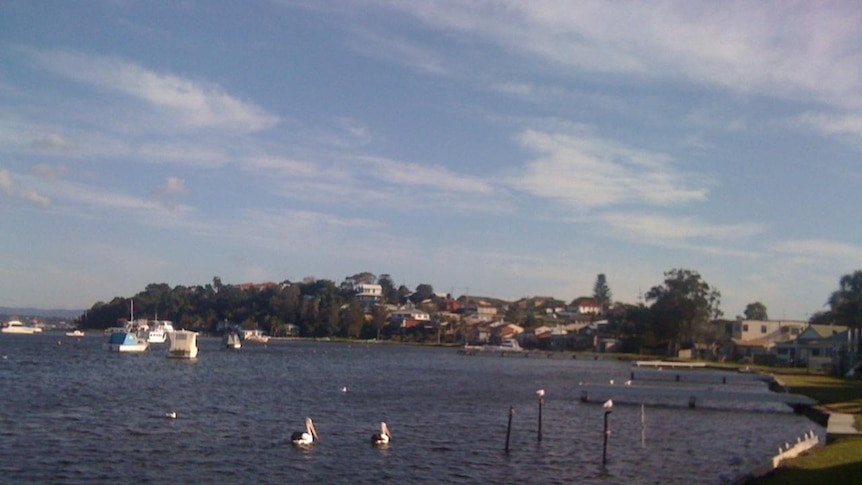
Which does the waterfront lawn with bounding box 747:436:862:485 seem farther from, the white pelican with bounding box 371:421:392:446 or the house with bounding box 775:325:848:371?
the house with bounding box 775:325:848:371

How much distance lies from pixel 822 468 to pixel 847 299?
307ft

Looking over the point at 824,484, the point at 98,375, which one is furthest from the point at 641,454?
the point at 98,375

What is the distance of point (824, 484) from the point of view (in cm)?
2273

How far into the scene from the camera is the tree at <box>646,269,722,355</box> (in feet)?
456

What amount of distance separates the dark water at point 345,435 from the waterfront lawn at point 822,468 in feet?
7.13

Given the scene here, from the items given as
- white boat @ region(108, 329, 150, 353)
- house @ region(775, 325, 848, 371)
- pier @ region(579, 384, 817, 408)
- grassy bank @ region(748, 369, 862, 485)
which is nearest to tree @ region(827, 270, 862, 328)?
house @ region(775, 325, 848, 371)

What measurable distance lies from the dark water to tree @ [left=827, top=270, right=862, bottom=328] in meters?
39.0

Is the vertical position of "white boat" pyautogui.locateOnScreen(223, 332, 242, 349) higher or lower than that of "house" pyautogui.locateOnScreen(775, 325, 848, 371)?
lower

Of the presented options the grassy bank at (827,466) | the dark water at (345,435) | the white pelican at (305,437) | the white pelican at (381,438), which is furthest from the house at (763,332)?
the white pelican at (305,437)

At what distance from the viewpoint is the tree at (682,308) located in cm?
13900

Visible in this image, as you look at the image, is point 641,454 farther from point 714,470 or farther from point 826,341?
point 826,341

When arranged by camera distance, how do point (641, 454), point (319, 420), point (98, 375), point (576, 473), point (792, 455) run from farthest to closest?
point (98, 375), point (319, 420), point (641, 454), point (576, 473), point (792, 455)

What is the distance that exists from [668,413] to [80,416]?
109 ft

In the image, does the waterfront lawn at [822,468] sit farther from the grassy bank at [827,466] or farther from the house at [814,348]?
the house at [814,348]
